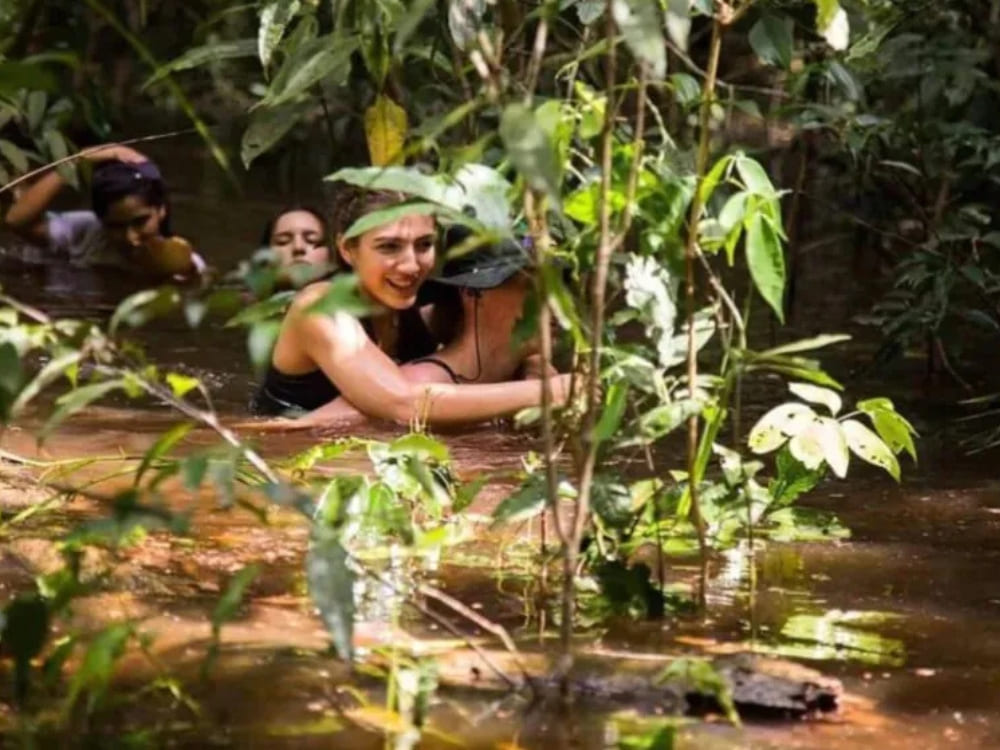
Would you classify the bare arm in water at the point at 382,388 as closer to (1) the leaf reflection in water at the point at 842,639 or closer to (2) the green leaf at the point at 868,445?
(2) the green leaf at the point at 868,445

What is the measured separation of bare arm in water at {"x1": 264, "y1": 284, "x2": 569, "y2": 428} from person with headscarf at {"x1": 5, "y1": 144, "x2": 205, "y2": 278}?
364cm

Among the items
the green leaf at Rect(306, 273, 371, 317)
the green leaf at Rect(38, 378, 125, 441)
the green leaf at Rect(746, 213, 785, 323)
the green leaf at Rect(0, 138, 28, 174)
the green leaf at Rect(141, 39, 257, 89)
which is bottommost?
the green leaf at Rect(38, 378, 125, 441)

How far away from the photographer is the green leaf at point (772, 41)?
419 cm

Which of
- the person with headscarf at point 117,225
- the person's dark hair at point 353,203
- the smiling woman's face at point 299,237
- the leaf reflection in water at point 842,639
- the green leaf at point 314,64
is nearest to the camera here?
the leaf reflection in water at point 842,639

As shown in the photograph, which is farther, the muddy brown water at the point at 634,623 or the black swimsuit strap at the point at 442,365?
the black swimsuit strap at the point at 442,365

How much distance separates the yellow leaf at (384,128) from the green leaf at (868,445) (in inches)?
47.7

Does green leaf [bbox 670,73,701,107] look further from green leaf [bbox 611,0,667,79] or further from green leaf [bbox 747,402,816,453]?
green leaf [bbox 611,0,667,79]

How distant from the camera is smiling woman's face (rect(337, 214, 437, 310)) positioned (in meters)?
6.20

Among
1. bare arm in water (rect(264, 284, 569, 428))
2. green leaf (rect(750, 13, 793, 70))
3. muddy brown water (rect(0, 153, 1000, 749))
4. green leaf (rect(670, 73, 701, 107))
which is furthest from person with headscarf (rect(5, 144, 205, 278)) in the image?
green leaf (rect(670, 73, 701, 107))

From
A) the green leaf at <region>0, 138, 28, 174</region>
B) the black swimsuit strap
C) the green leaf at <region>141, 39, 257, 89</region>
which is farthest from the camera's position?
the black swimsuit strap

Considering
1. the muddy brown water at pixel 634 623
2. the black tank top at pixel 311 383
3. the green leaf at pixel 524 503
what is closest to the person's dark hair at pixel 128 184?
the black tank top at pixel 311 383

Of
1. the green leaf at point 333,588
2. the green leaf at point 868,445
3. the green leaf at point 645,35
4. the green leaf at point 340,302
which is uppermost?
the green leaf at point 645,35

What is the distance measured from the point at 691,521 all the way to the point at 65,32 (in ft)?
5.72

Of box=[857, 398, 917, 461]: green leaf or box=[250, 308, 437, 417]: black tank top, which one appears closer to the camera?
box=[857, 398, 917, 461]: green leaf
